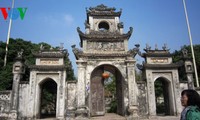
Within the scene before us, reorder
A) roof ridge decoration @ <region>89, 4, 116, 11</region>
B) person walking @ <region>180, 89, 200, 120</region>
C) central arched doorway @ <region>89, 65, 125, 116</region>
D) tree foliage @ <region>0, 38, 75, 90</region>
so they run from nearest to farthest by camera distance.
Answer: person walking @ <region>180, 89, 200, 120</region>, central arched doorway @ <region>89, 65, 125, 116</region>, tree foliage @ <region>0, 38, 75, 90</region>, roof ridge decoration @ <region>89, 4, 116, 11</region>

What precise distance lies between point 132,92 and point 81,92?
437cm

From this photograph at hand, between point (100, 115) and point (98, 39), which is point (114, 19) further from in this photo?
point (100, 115)

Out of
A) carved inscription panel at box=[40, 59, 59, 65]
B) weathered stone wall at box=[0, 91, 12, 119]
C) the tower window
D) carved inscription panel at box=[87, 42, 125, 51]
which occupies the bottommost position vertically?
weathered stone wall at box=[0, 91, 12, 119]

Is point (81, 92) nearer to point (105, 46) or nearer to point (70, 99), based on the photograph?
point (70, 99)

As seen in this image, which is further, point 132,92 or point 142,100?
Answer: point 142,100

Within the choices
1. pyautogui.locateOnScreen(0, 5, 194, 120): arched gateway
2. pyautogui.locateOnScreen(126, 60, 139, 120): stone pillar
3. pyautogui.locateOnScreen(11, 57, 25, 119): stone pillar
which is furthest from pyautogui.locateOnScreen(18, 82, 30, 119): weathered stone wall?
pyautogui.locateOnScreen(126, 60, 139, 120): stone pillar

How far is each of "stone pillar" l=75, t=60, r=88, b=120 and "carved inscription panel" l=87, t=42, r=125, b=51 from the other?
203cm

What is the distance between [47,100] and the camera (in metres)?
25.4

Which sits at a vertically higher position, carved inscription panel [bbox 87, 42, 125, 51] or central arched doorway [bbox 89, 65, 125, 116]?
carved inscription panel [bbox 87, 42, 125, 51]

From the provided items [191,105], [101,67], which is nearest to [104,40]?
[101,67]

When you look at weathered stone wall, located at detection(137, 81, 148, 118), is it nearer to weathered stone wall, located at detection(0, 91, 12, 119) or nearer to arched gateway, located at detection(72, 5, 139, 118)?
arched gateway, located at detection(72, 5, 139, 118)

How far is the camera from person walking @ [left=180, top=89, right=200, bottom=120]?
9.85 ft

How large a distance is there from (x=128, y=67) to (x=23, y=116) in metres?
9.92

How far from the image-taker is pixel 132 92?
16078 millimetres
